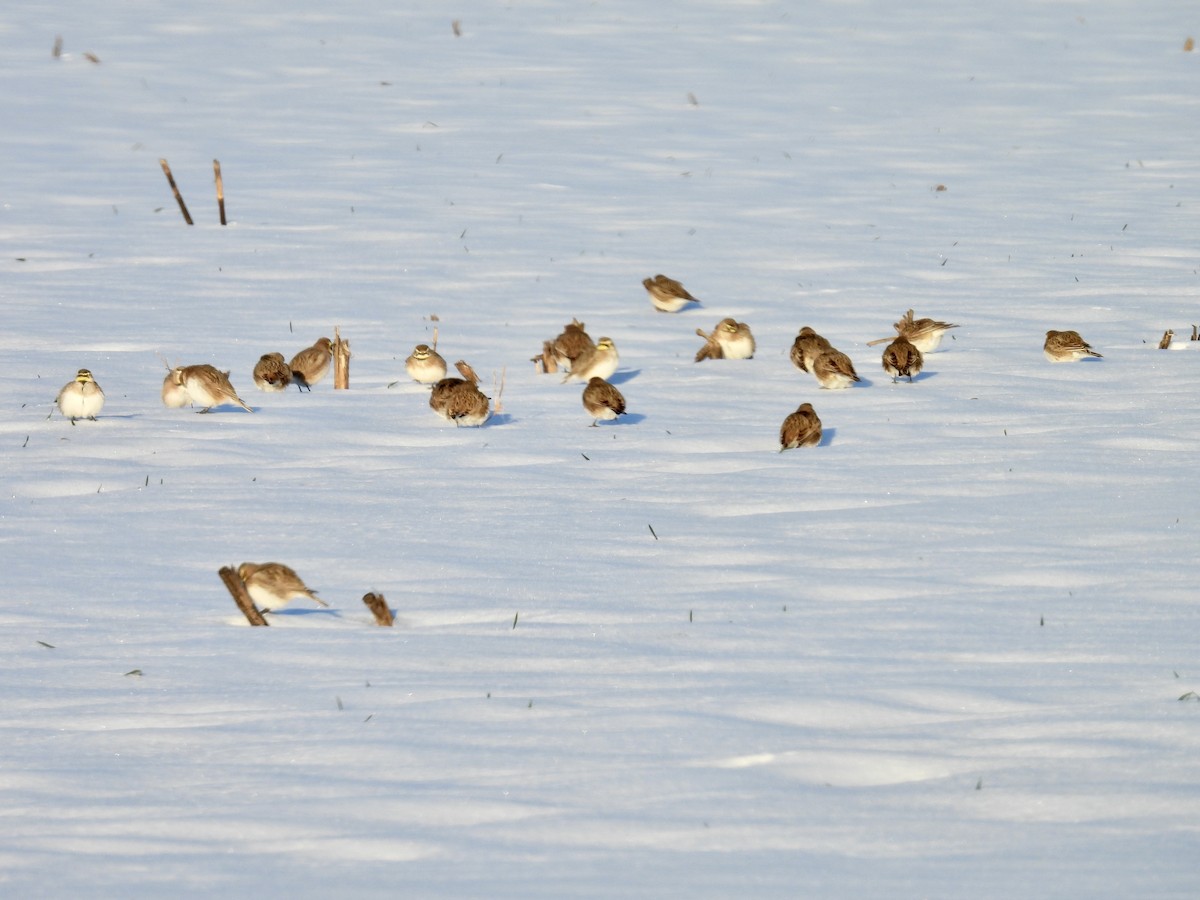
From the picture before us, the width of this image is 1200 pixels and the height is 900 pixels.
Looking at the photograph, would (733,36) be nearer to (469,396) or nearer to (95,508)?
(469,396)

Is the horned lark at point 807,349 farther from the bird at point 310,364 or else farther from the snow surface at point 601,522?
the bird at point 310,364

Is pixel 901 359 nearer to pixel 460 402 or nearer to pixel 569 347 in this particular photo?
pixel 569 347

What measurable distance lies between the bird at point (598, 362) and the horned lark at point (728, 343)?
3.72 feet

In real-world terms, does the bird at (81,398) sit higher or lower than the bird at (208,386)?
lower

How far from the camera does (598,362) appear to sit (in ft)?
41.1

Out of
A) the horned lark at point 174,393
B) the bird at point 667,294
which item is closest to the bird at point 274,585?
the horned lark at point 174,393

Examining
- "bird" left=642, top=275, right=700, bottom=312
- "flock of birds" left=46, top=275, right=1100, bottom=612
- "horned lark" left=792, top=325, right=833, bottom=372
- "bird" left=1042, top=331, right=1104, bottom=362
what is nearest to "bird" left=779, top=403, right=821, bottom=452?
"flock of birds" left=46, top=275, right=1100, bottom=612

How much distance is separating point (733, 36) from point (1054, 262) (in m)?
14.1

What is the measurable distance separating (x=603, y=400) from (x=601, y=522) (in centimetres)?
236

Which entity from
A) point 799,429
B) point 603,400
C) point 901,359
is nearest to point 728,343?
point 901,359

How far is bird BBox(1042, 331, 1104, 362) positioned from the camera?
12.7m

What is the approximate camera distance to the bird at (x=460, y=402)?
1092 cm

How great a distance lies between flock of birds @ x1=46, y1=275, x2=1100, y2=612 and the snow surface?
0.70 ft

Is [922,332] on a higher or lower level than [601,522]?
higher
